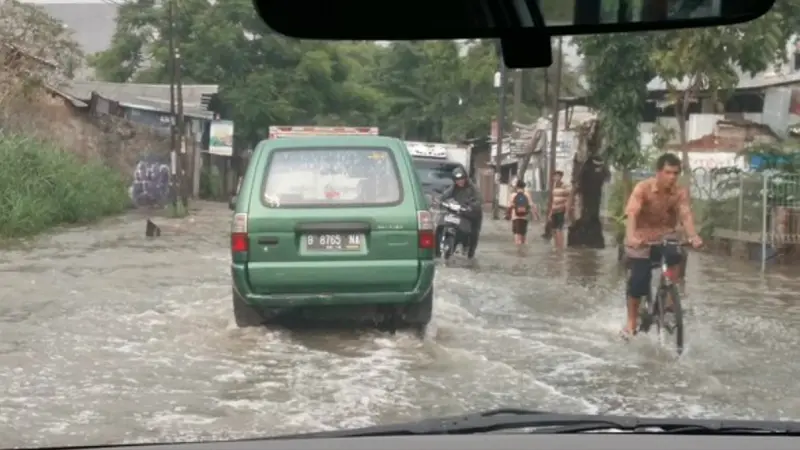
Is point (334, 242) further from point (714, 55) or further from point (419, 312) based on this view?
point (714, 55)

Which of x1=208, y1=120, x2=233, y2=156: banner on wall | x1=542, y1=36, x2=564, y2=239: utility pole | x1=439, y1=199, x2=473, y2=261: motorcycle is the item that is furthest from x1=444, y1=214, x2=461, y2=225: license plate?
x1=208, y1=120, x2=233, y2=156: banner on wall

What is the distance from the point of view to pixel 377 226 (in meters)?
5.19

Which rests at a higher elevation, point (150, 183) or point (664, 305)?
point (150, 183)

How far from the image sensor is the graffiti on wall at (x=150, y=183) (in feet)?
16.8

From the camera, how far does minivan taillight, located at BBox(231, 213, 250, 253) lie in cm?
518

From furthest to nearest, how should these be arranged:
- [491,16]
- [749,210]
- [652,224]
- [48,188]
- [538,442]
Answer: [749,210]
[652,224]
[48,188]
[538,442]
[491,16]

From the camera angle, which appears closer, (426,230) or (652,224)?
(426,230)

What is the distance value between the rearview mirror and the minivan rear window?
269 cm

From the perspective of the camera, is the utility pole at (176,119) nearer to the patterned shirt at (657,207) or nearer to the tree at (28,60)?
the tree at (28,60)

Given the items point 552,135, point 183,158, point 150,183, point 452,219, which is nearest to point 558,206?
point 552,135

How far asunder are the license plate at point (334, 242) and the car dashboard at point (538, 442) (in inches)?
76.0

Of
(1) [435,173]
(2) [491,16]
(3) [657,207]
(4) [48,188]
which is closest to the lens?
(2) [491,16]

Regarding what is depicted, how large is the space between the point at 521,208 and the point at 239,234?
119 centimetres

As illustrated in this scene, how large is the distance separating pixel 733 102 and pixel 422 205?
52.6 inches
